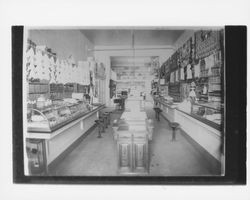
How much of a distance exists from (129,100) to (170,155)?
2.34 ft

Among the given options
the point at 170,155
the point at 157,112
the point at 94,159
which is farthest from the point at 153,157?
the point at 94,159

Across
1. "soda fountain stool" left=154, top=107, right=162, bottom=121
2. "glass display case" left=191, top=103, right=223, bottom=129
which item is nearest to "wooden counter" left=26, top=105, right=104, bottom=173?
"soda fountain stool" left=154, top=107, right=162, bottom=121

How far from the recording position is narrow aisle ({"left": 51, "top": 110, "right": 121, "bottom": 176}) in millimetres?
1883

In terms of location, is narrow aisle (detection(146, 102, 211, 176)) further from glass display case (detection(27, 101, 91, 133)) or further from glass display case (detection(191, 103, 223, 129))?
glass display case (detection(27, 101, 91, 133))

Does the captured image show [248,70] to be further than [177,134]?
No

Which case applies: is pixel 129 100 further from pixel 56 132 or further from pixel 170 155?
pixel 56 132

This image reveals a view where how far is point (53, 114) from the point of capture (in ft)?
6.95

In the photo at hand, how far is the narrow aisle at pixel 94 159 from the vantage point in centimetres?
188

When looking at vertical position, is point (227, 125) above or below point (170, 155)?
above

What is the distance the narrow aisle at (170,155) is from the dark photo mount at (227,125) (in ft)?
0.22
